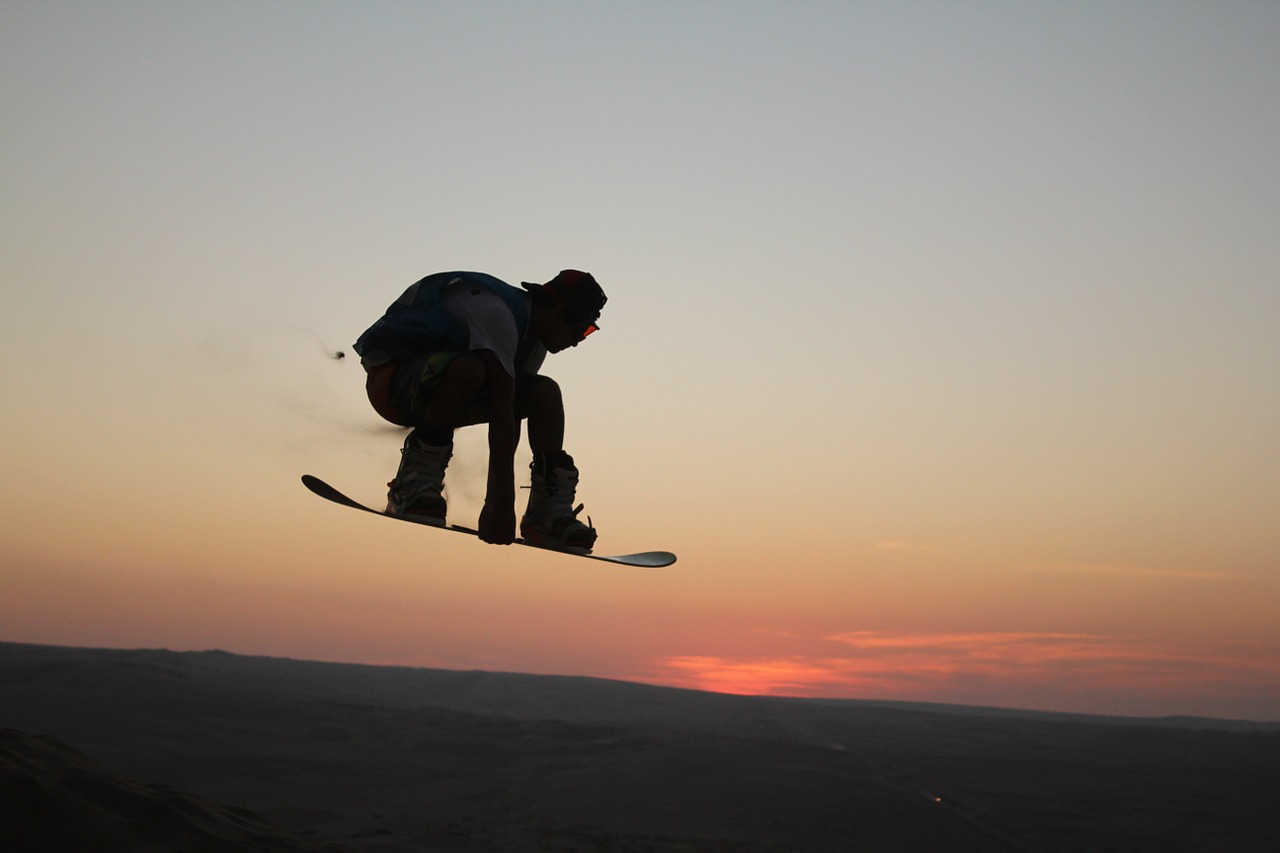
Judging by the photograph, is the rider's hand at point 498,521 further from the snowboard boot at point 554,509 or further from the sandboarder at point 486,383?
the snowboard boot at point 554,509

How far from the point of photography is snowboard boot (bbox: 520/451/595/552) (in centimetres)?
476

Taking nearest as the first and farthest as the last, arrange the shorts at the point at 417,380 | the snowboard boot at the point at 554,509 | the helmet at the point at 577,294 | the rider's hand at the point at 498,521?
the rider's hand at the point at 498,521 → the shorts at the point at 417,380 → the helmet at the point at 577,294 → the snowboard boot at the point at 554,509

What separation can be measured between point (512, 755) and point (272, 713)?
685 cm

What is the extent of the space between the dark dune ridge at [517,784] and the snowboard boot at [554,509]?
434 cm

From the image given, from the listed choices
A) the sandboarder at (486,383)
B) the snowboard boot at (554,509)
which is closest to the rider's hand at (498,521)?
the sandboarder at (486,383)

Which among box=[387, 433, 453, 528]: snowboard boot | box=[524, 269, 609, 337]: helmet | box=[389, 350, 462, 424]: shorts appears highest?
box=[524, 269, 609, 337]: helmet

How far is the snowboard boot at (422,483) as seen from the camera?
14.8ft

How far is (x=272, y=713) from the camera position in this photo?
87.7 ft

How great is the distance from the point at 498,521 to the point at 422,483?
2.20 ft

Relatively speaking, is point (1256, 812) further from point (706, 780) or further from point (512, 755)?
point (512, 755)

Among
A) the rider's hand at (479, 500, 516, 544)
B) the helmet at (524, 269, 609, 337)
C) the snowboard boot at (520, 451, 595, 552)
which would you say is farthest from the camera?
the snowboard boot at (520, 451, 595, 552)

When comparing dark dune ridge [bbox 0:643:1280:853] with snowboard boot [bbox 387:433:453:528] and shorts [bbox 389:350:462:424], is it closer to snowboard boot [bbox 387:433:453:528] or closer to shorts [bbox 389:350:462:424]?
snowboard boot [bbox 387:433:453:528]

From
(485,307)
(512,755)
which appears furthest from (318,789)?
(485,307)

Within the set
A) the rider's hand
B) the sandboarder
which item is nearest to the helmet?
the sandboarder
